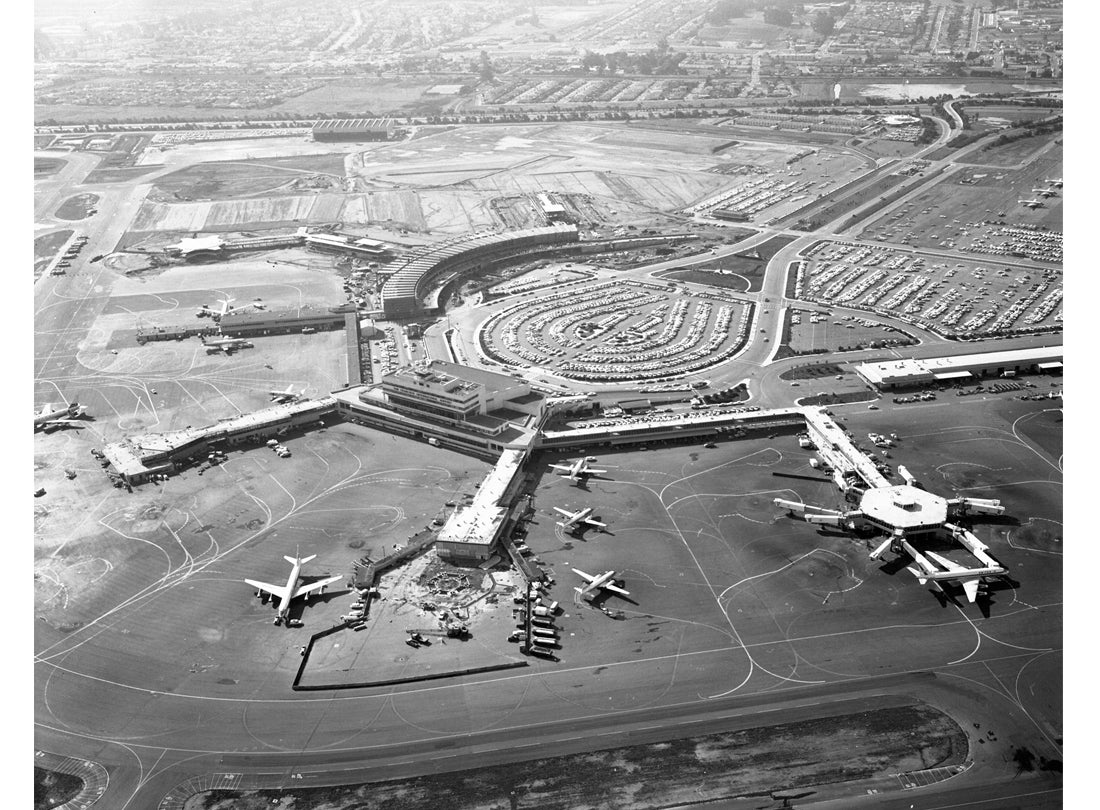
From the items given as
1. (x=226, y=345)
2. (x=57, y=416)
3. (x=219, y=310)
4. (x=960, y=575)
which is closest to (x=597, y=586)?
(x=960, y=575)

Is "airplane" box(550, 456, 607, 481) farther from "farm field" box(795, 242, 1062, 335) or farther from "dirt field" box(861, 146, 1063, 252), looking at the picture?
"dirt field" box(861, 146, 1063, 252)

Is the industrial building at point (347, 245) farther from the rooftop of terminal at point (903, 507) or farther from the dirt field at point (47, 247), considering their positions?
the rooftop of terminal at point (903, 507)

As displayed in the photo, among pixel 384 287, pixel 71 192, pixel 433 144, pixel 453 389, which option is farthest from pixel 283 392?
pixel 433 144

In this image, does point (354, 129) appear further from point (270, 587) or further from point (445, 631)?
point (445, 631)

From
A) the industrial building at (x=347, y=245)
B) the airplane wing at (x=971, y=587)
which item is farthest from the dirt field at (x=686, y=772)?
the industrial building at (x=347, y=245)

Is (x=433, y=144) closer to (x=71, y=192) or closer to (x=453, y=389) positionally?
(x=71, y=192)

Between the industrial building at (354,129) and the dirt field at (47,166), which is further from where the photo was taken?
the industrial building at (354,129)
